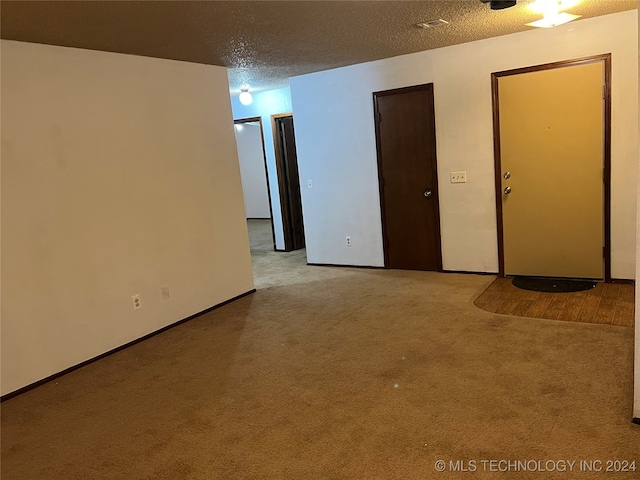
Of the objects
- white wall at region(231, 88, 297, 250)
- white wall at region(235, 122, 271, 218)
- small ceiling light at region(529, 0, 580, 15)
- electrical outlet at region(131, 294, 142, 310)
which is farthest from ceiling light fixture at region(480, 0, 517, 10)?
white wall at region(235, 122, 271, 218)

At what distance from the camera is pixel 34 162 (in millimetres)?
3445

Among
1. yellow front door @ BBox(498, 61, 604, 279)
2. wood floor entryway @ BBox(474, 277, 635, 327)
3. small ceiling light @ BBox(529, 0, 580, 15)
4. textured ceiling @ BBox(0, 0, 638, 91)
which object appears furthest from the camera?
yellow front door @ BBox(498, 61, 604, 279)

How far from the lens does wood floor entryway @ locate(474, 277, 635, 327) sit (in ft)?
12.3

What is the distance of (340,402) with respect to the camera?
9.40 ft

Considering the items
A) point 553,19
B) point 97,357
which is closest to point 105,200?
point 97,357

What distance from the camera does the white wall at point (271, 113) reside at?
691 centimetres

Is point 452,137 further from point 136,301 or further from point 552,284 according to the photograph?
point 136,301

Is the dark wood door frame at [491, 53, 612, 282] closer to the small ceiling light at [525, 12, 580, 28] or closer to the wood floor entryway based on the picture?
the wood floor entryway

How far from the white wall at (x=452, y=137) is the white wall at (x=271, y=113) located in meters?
0.91

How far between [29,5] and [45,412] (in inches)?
92.2

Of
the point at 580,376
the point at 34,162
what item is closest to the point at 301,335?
the point at 580,376

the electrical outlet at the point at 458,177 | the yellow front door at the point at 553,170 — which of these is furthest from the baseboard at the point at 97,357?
the yellow front door at the point at 553,170

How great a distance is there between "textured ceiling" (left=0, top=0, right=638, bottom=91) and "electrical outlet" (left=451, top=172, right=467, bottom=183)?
124 centimetres

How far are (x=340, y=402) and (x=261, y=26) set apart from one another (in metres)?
2.55
